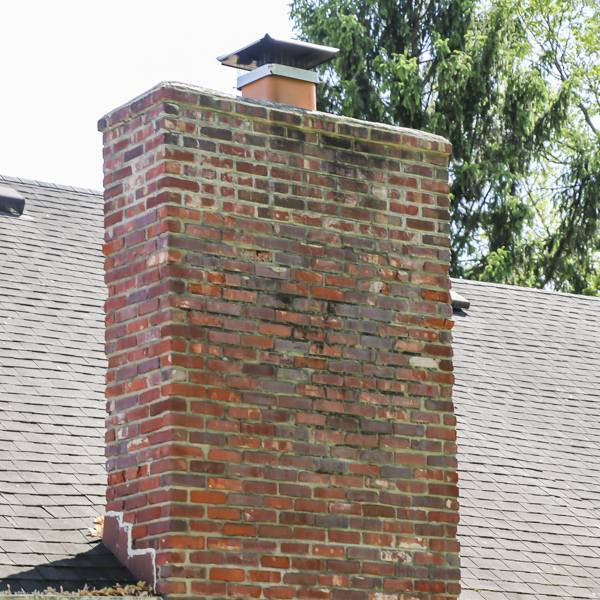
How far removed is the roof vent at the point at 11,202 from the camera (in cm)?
896

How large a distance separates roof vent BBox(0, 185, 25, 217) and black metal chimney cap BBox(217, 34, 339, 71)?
3.27 metres

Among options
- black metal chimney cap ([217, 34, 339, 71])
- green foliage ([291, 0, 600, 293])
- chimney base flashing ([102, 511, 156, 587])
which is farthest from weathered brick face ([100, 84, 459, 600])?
green foliage ([291, 0, 600, 293])

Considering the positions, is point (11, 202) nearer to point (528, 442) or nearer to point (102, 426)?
point (102, 426)

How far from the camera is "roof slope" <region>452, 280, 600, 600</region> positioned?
7.55 m

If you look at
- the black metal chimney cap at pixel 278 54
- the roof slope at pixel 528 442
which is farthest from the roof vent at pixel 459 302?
the black metal chimney cap at pixel 278 54

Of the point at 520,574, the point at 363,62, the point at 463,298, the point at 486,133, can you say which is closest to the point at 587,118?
the point at 486,133

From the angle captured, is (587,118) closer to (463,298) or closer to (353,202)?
(463,298)

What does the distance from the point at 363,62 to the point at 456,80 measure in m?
2.42

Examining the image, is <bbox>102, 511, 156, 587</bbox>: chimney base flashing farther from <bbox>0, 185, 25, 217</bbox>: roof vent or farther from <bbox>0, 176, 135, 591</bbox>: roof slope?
<bbox>0, 185, 25, 217</bbox>: roof vent

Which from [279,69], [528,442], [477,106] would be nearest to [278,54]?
[279,69]

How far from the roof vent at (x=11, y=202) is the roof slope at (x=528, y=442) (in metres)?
4.29

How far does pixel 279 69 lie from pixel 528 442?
4735 millimetres

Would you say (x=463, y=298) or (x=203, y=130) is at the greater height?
(x=463, y=298)

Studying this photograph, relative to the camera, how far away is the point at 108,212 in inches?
220
